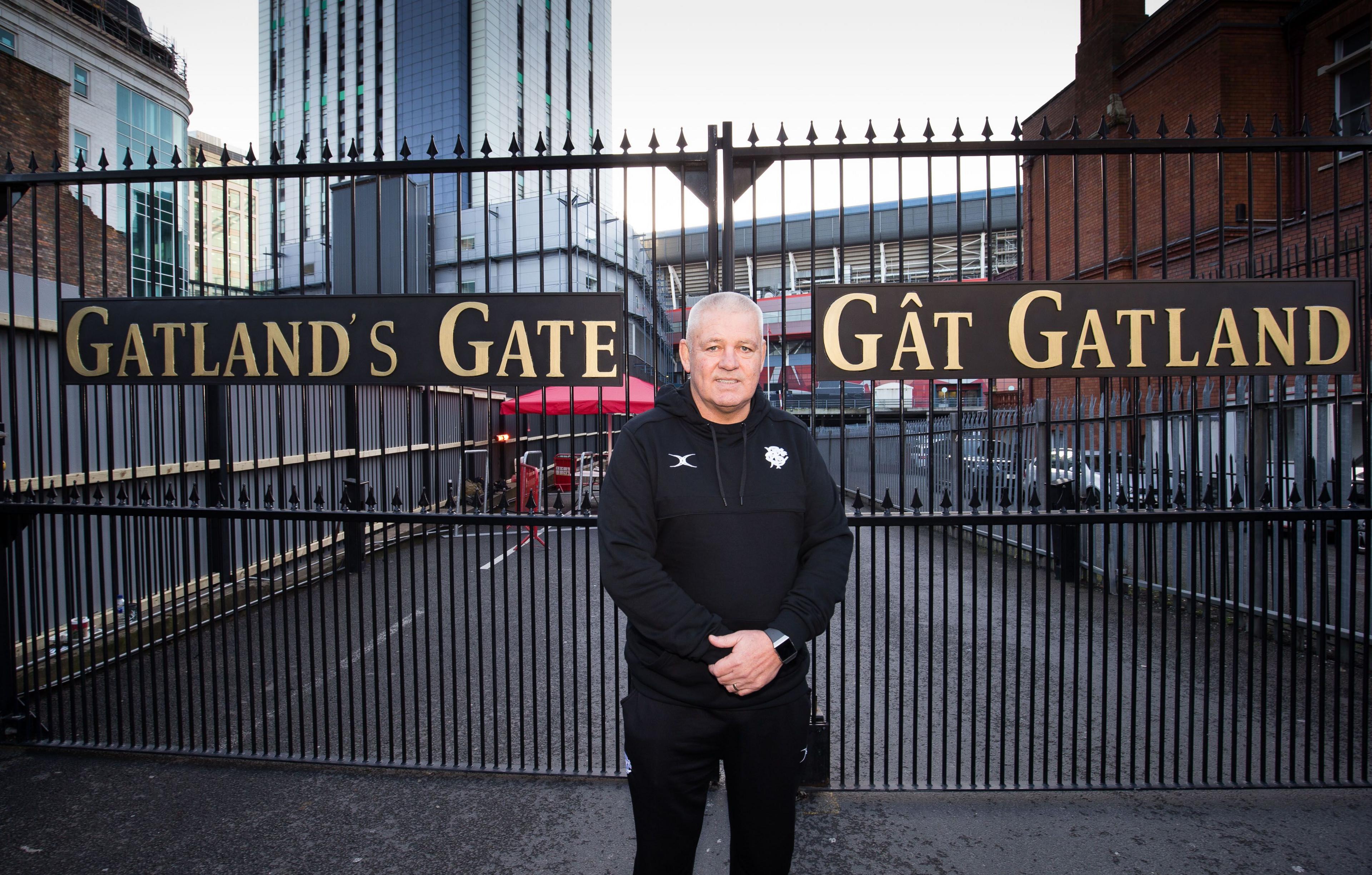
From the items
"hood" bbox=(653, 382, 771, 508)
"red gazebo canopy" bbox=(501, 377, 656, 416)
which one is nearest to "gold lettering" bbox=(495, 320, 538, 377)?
"red gazebo canopy" bbox=(501, 377, 656, 416)

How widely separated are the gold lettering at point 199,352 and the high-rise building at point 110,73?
2275 cm

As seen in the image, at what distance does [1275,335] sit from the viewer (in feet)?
10.9

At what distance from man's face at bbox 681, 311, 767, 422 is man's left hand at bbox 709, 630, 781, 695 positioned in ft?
2.35

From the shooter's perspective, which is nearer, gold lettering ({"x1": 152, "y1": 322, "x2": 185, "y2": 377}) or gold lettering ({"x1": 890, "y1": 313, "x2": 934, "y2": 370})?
gold lettering ({"x1": 890, "y1": 313, "x2": 934, "y2": 370})

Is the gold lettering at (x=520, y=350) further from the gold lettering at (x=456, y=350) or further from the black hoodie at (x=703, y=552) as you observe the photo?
the black hoodie at (x=703, y=552)

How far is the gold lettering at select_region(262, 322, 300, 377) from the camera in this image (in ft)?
11.7

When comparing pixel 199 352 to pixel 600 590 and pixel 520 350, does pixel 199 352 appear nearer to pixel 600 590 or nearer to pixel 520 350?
pixel 520 350

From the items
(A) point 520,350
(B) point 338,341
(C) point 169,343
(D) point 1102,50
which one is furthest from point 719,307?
(D) point 1102,50

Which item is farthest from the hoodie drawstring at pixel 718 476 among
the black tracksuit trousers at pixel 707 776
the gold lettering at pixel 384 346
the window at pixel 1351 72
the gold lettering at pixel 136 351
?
the window at pixel 1351 72

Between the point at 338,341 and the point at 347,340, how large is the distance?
6 centimetres

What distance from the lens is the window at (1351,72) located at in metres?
11.3

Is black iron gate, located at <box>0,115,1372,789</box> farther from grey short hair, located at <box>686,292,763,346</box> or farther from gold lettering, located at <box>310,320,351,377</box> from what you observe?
grey short hair, located at <box>686,292,763,346</box>

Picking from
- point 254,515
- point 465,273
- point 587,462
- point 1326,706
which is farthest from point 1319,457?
point 465,273

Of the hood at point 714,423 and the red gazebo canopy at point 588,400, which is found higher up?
the red gazebo canopy at point 588,400
